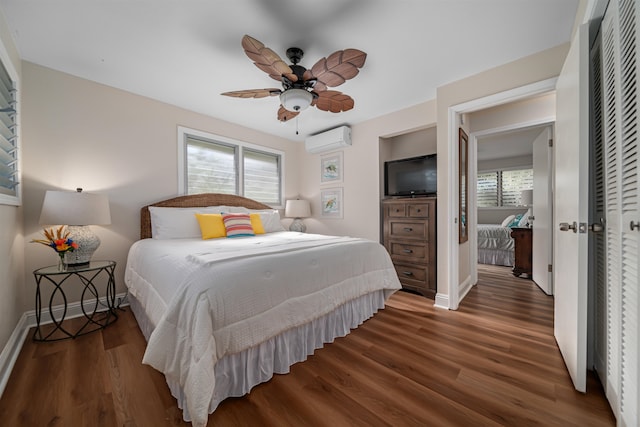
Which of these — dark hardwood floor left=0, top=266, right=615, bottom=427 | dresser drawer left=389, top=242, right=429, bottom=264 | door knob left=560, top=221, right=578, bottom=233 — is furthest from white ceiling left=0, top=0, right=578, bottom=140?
dark hardwood floor left=0, top=266, right=615, bottom=427

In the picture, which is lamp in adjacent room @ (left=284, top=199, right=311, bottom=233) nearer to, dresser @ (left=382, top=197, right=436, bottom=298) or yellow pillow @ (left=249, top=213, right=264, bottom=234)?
yellow pillow @ (left=249, top=213, right=264, bottom=234)

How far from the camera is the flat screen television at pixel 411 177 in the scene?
3201 mm

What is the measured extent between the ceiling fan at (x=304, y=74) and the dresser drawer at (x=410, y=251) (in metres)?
1.87

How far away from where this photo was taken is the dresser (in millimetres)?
2969

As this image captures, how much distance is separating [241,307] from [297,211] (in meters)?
2.96

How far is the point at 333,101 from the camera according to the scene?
228 cm

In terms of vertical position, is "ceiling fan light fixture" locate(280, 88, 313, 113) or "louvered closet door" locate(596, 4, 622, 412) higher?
"ceiling fan light fixture" locate(280, 88, 313, 113)

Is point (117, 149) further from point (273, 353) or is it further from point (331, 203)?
point (331, 203)

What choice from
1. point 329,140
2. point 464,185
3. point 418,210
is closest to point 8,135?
point 329,140

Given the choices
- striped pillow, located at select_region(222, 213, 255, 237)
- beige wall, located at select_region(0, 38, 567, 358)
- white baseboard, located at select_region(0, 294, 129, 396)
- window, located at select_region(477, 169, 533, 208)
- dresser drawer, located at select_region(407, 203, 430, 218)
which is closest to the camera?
white baseboard, located at select_region(0, 294, 129, 396)

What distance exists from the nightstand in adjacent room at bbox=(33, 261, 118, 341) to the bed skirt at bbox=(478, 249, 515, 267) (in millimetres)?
5703

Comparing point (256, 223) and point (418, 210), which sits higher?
point (418, 210)

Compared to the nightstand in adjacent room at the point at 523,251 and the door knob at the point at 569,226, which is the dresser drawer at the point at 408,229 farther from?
the nightstand in adjacent room at the point at 523,251

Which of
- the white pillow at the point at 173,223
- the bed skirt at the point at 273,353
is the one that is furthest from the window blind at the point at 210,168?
the bed skirt at the point at 273,353
